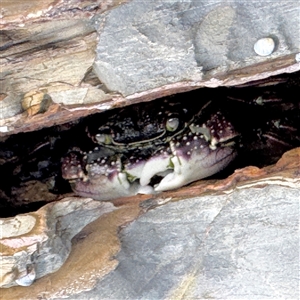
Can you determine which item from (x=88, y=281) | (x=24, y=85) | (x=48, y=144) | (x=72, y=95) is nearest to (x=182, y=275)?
(x=88, y=281)

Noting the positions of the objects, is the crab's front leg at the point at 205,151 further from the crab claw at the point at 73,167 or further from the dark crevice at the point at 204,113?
the crab claw at the point at 73,167

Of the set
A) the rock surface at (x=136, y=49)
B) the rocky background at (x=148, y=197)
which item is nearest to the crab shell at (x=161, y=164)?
the rocky background at (x=148, y=197)

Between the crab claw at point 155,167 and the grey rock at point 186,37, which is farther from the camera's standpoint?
the crab claw at point 155,167

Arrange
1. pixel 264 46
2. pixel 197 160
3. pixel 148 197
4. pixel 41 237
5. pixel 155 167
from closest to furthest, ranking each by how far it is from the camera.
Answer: pixel 264 46 → pixel 41 237 → pixel 148 197 → pixel 197 160 → pixel 155 167

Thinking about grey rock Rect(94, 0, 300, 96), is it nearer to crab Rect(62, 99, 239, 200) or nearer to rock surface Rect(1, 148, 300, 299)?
rock surface Rect(1, 148, 300, 299)

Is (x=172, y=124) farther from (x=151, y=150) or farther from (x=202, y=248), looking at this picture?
(x=202, y=248)

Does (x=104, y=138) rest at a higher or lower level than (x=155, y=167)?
higher

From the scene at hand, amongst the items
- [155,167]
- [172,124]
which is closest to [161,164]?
[155,167]

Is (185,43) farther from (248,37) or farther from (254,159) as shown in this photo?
(254,159)
